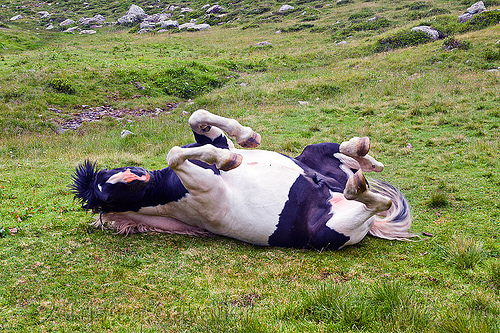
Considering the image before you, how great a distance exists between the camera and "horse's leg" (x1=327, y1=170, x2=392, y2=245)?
3.47 meters

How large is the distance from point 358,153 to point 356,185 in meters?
1.26

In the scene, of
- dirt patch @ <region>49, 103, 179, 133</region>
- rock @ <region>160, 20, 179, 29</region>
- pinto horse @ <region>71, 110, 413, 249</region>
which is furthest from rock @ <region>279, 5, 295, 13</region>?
pinto horse @ <region>71, 110, 413, 249</region>

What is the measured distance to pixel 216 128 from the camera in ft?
15.0

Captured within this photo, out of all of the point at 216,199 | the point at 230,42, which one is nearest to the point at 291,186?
the point at 216,199

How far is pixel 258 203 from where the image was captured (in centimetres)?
397

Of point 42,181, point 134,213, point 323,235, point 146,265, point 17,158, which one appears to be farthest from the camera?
point 17,158

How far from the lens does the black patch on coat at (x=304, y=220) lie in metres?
3.91

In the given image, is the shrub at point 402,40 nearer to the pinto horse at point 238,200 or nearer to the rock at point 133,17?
the pinto horse at point 238,200

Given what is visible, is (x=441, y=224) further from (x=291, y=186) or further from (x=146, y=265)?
(x=146, y=265)

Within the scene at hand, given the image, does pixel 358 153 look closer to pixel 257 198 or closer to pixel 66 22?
pixel 257 198

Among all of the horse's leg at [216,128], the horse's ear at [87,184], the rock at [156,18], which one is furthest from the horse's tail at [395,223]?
the rock at [156,18]

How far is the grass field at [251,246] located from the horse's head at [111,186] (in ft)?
1.35

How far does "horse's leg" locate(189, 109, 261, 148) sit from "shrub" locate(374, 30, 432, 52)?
19.8 metres

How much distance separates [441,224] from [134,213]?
3.43 metres
